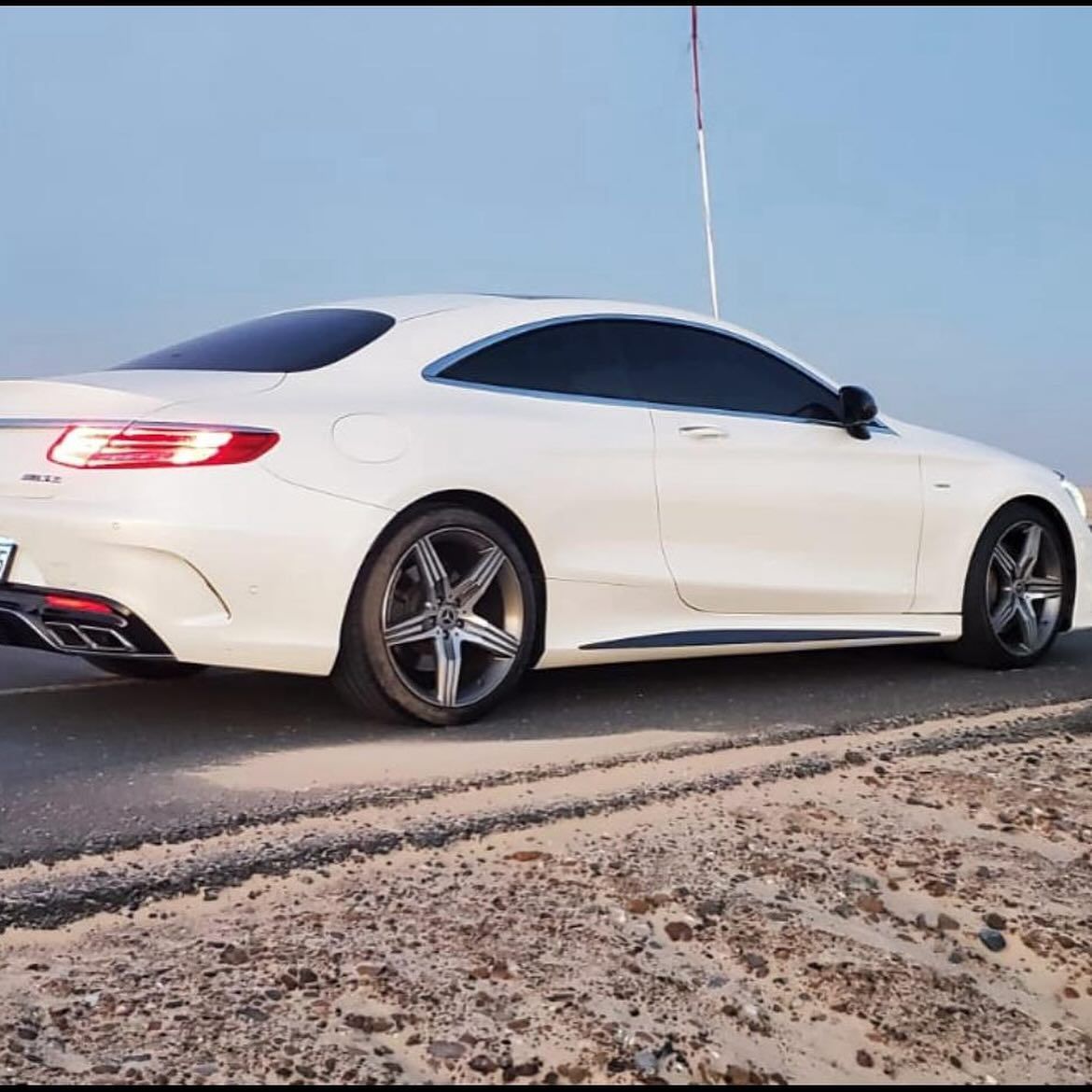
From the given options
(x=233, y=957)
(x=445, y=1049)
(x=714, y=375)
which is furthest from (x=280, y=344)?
(x=445, y=1049)

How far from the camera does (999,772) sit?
11.8 feet

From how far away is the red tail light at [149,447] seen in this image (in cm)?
363

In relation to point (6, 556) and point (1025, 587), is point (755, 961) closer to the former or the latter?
Answer: point (6, 556)

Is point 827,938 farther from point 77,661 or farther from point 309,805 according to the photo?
point 77,661

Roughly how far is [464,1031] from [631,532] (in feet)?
8.61

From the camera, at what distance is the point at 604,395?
4.61m

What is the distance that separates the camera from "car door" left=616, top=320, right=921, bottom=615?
466 centimetres

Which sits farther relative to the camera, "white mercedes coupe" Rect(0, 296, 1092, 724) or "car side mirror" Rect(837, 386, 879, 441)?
"car side mirror" Rect(837, 386, 879, 441)

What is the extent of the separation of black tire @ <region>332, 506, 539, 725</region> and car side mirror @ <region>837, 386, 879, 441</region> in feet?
5.69

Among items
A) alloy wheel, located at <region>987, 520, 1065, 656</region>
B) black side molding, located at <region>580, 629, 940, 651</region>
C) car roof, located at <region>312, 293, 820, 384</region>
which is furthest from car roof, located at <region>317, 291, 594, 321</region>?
alloy wheel, located at <region>987, 520, 1065, 656</region>

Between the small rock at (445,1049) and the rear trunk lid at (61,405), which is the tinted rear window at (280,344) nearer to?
the rear trunk lid at (61,405)

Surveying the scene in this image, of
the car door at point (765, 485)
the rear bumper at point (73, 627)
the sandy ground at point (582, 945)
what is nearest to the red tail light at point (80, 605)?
the rear bumper at point (73, 627)

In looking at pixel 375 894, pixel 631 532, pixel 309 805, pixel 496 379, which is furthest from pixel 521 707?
pixel 375 894

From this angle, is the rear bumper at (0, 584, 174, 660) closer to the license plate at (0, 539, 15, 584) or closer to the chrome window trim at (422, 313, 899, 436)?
the license plate at (0, 539, 15, 584)
